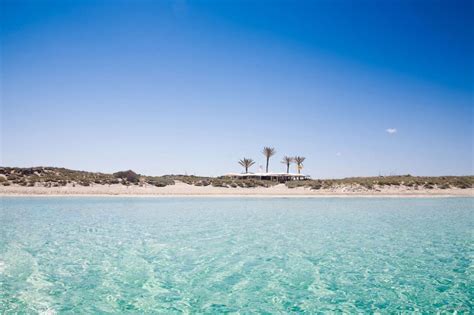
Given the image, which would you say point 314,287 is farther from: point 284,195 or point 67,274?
point 284,195

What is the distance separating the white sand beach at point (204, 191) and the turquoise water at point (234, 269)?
26631 millimetres

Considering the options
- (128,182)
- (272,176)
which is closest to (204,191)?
(128,182)

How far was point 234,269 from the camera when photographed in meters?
8.66

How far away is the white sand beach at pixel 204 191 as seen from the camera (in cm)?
3969

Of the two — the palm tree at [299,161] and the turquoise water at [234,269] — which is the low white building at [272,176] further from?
the turquoise water at [234,269]

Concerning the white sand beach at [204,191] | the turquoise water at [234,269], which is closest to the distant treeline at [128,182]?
the white sand beach at [204,191]

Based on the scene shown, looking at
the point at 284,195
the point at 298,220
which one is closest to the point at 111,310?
the point at 298,220

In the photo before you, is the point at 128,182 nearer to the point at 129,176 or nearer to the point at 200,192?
the point at 129,176

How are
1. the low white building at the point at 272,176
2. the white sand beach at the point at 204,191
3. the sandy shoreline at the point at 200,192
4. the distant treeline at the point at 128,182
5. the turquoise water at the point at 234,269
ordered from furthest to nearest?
1. the low white building at the point at 272,176
2. the distant treeline at the point at 128,182
3. the white sand beach at the point at 204,191
4. the sandy shoreline at the point at 200,192
5. the turquoise water at the point at 234,269

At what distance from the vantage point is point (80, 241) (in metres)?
12.3

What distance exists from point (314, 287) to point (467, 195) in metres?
44.3

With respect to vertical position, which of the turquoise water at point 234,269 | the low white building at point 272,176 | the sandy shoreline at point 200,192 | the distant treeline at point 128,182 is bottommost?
the turquoise water at point 234,269

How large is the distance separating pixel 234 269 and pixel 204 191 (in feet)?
121

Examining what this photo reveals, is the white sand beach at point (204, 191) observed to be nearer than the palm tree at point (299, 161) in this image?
Yes
